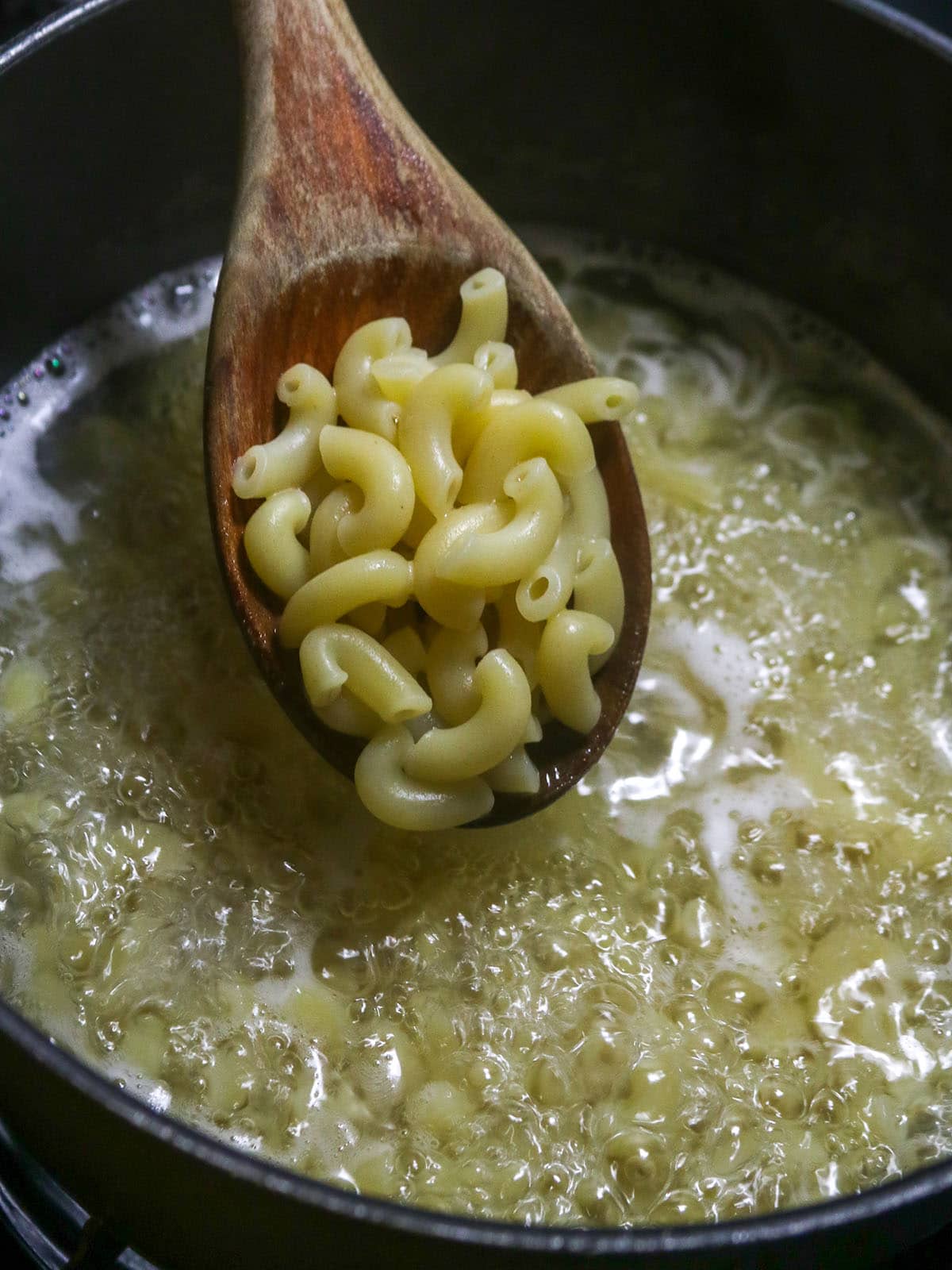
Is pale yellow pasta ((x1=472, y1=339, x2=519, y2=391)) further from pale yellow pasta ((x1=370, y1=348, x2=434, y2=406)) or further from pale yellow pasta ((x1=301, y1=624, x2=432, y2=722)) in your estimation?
pale yellow pasta ((x1=301, y1=624, x2=432, y2=722))

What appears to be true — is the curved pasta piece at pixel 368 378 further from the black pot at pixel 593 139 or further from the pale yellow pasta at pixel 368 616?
the black pot at pixel 593 139

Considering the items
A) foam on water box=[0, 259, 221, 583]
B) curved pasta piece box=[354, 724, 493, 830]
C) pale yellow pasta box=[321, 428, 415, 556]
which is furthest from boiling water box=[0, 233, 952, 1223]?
pale yellow pasta box=[321, 428, 415, 556]

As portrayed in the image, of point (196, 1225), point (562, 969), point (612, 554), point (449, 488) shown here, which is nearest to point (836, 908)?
point (562, 969)

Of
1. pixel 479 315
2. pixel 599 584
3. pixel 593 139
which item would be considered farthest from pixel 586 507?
pixel 593 139

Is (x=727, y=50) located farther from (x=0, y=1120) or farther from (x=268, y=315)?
(x=0, y=1120)

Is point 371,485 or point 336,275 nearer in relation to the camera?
point 371,485

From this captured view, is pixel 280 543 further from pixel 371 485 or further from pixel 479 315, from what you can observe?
pixel 479 315
